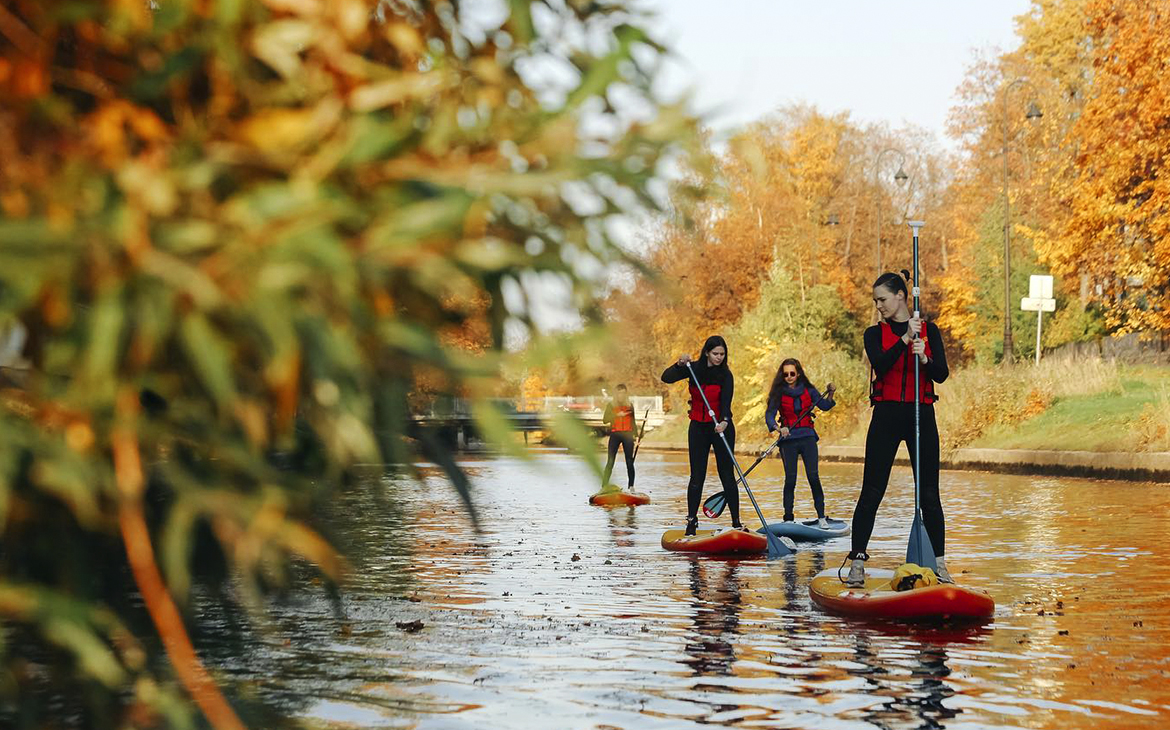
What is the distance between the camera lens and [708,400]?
16.3m

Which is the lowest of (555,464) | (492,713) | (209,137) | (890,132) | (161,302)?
(492,713)

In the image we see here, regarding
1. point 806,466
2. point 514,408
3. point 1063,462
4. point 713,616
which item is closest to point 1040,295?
point 1063,462

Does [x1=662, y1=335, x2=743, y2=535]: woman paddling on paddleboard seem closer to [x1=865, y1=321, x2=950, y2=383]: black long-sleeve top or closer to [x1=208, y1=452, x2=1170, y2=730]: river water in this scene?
[x1=208, y1=452, x2=1170, y2=730]: river water

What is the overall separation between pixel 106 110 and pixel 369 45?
65 cm

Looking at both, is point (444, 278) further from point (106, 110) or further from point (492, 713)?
point (492, 713)

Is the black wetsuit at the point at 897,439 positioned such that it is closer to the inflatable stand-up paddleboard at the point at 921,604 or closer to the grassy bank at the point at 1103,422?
the inflatable stand-up paddleboard at the point at 921,604

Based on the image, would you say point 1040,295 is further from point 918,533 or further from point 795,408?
point 918,533

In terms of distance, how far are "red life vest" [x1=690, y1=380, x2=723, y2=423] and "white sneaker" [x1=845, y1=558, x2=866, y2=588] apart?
4.86m

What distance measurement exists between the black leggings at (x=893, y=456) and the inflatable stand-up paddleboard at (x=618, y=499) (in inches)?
487

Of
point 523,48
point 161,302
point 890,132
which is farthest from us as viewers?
point 890,132

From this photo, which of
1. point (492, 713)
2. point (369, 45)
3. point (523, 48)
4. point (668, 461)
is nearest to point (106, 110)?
point (369, 45)

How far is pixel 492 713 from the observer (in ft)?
23.0

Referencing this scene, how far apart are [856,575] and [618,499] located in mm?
12827

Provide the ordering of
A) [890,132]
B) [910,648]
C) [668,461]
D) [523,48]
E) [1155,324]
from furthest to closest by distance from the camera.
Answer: [890,132], [668,461], [1155,324], [910,648], [523,48]
